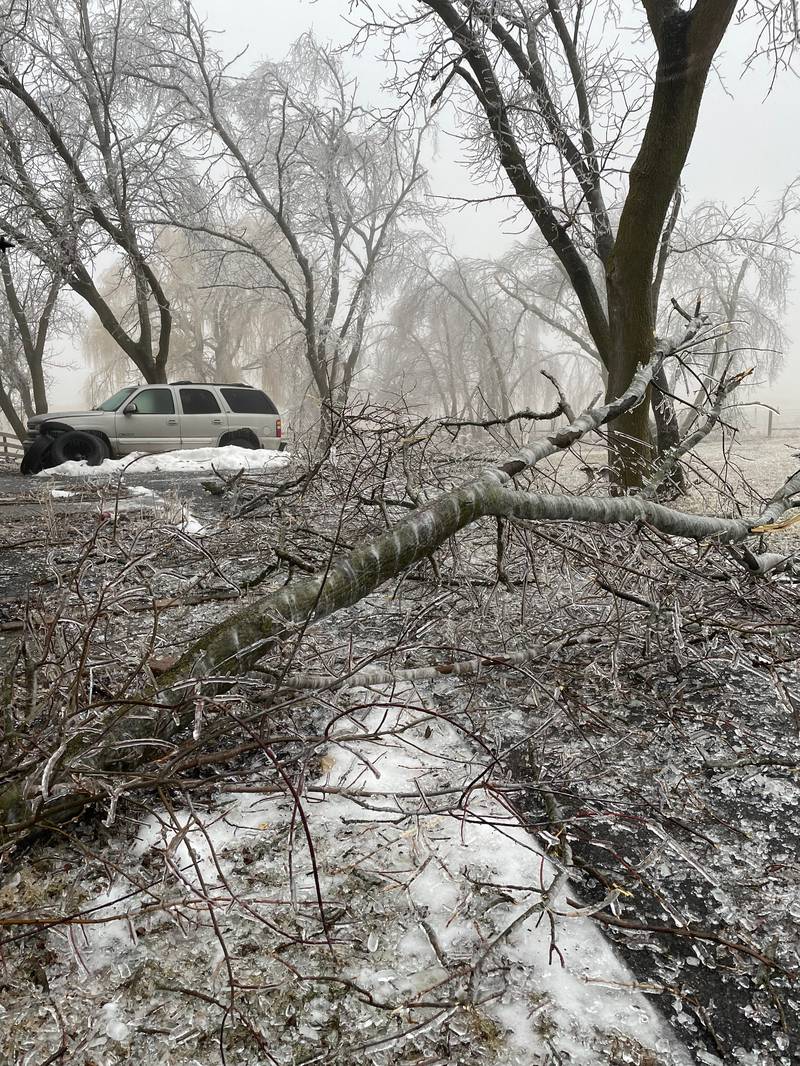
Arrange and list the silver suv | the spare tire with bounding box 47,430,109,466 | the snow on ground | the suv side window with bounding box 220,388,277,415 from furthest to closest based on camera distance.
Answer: the suv side window with bounding box 220,388,277,415 → the silver suv → the spare tire with bounding box 47,430,109,466 → the snow on ground

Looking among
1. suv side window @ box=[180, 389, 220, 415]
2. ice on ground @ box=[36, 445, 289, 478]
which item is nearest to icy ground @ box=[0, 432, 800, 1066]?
ice on ground @ box=[36, 445, 289, 478]

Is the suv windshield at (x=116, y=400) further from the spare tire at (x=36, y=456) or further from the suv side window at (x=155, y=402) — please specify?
the spare tire at (x=36, y=456)

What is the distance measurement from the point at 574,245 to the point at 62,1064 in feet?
31.1

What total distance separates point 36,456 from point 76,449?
673mm

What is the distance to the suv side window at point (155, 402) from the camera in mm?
13133

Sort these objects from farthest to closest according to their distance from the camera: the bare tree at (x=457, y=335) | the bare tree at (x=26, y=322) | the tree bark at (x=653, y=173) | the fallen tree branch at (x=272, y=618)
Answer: the bare tree at (x=457, y=335) → the bare tree at (x=26, y=322) → the tree bark at (x=653, y=173) → the fallen tree branch at (x=272, y=618)

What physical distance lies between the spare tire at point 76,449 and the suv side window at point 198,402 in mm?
2020

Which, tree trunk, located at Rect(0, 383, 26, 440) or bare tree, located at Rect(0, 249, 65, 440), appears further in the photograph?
tree trunk, located at Rect(0, 383, 26, 440)

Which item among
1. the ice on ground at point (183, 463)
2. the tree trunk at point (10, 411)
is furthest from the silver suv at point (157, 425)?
the tree trunk at point (10, 411)

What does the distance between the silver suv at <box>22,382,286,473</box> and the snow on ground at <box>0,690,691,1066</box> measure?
37.4ft

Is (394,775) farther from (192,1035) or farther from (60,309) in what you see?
(60,309)

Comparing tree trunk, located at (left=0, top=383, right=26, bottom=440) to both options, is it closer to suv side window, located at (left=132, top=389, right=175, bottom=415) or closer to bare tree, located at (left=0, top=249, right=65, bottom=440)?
bare tree, located at (left=0, top=249, right=65, bottom=440)

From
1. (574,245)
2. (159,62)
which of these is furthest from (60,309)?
(574,245)

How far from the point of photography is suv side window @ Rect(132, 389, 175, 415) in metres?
13.1
